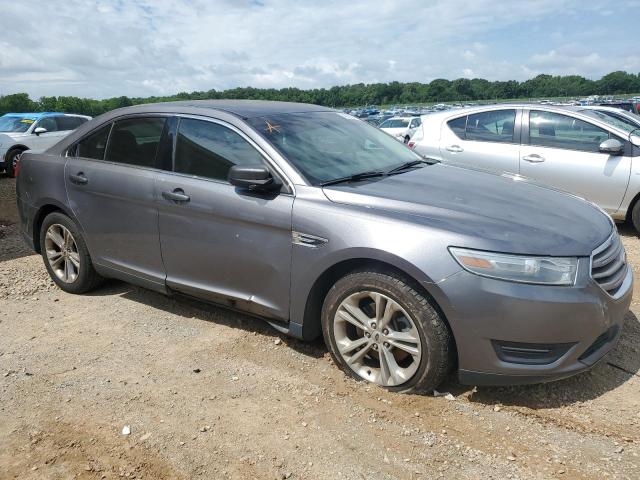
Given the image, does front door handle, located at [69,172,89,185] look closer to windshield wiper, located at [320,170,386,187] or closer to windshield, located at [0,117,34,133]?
windshield wiper, located at [320,170,386,187]

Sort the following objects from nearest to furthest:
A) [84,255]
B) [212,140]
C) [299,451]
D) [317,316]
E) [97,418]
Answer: [299,451] → [97,418] → [317,316] → [212,140] → [84,255]

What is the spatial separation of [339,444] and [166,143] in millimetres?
2487

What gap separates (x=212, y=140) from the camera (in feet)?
12.5

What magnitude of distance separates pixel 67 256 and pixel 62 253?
0.07 m

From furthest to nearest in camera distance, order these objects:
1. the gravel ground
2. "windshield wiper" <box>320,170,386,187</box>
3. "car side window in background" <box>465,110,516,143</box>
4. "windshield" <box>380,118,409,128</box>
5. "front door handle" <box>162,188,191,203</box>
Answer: "windshield" <box>380,118,409,128</box> → "car side window in background" <box>465,110,516,143</box> → "front door handle" <box>162,188,191,203</box> → "windshield wiper" <box>320,170,386,187</box> → the gravel ground

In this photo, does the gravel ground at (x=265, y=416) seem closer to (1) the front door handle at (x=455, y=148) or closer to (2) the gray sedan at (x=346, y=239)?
(2) the gray sedan at (x=346, y=239)

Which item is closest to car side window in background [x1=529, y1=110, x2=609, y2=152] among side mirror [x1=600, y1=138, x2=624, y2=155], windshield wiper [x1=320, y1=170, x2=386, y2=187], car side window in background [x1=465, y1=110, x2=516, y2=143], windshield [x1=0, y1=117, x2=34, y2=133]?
side mirror [x1=600, y1=138, x2=624, y2=155]

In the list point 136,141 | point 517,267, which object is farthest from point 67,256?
point 517,267

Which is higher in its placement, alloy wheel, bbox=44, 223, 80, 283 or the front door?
the front door

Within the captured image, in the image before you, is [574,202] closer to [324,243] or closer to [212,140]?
[324,243]

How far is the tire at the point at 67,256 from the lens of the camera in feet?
15.1

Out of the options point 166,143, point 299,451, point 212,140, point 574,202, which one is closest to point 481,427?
point 299,451

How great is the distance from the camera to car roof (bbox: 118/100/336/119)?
155 inches

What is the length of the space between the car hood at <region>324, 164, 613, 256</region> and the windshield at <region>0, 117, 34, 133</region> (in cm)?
1351
